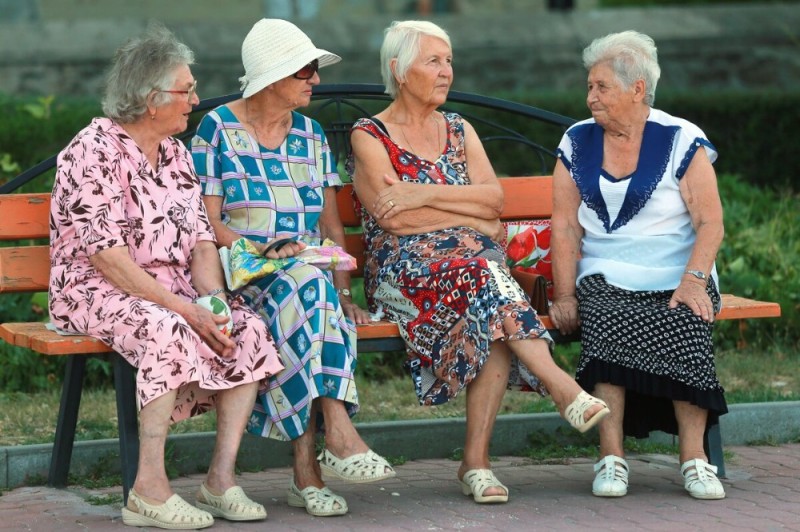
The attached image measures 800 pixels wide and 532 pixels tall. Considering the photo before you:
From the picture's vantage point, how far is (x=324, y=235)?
5270 mm

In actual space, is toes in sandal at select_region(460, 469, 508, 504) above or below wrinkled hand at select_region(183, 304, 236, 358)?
below

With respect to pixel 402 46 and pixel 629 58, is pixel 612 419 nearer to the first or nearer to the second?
pixel 629 58

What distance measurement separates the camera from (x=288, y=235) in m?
5.04

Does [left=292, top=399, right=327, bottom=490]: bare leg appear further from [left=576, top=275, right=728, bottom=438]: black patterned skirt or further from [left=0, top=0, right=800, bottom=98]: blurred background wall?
[left=0, top=0, right=800, bottom=98]: blurred background wall

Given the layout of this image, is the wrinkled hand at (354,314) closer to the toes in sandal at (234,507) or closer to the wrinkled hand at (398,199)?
the wrinkled hand at (398,199)

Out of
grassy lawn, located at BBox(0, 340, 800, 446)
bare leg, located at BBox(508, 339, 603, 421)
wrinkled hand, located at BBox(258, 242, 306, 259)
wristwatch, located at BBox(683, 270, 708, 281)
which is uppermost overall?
wrinkled hand, located at BBox(258, 242, 306, 259)

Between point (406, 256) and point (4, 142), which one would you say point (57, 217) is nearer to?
point (406, 256)

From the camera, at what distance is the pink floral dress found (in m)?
4.44

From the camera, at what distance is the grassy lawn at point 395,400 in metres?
5.60

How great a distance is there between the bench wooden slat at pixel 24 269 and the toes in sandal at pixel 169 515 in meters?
0.96

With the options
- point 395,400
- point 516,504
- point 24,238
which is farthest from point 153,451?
point 395,400

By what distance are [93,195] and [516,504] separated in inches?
68.3

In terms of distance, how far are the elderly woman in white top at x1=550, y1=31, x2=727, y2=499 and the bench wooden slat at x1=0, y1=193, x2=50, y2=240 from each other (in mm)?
1852

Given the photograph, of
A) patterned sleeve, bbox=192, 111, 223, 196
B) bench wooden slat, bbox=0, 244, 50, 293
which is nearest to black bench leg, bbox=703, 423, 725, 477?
patterned sleeve, bbox=192, 111, 223, 196
